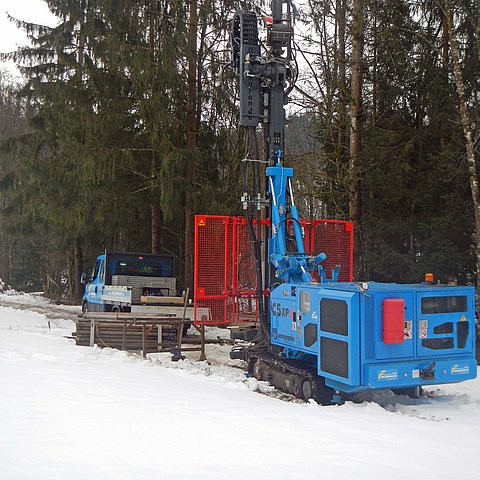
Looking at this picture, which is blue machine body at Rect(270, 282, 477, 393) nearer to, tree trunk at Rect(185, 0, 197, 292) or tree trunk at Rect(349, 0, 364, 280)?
tree trunk at Rect(349, 0, 364, 280)

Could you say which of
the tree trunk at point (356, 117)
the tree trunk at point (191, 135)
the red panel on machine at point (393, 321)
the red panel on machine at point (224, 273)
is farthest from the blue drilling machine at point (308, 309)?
the tree trunk at point (191, 135)

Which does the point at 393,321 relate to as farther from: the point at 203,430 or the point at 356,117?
the point at 356,117

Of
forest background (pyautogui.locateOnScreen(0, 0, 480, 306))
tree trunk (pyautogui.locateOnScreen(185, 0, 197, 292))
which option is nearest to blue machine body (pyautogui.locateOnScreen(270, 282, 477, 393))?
forest background (pyautogui.locateOnScreen(0, 0, 480, 306))

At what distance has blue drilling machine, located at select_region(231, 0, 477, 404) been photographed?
846 centimetres

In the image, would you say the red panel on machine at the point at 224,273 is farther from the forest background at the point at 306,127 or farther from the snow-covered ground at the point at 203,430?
the forest background at the point at 306,127

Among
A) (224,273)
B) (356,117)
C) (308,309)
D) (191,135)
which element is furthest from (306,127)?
(308,309)

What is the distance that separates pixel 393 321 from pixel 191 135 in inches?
560

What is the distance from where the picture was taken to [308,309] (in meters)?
9.57

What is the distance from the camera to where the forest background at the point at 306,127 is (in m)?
17.0

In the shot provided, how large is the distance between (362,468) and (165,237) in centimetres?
2014

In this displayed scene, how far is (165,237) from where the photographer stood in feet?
82.9

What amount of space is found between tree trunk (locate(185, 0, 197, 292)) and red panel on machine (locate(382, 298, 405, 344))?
508 inches

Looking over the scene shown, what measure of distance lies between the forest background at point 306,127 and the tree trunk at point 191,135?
5 cm

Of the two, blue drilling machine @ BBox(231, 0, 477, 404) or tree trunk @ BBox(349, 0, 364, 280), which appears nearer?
blue drilling machine @ BBox(231, 0, 477, 404)
